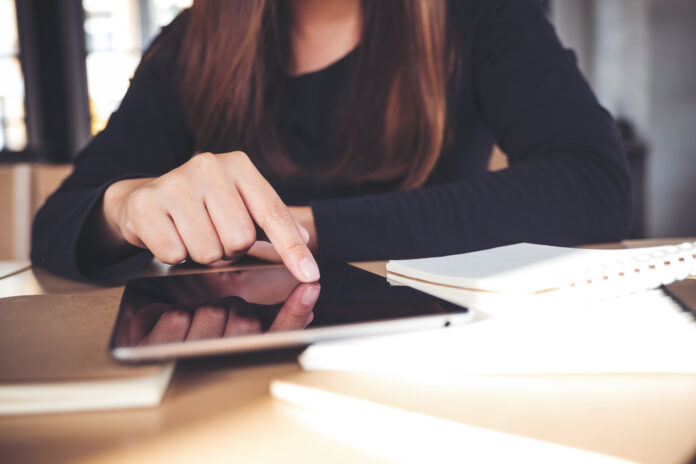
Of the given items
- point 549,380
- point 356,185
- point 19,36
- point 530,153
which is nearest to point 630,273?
point 549,380

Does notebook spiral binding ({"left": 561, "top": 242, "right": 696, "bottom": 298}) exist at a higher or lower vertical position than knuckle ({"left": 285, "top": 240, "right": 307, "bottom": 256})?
higher

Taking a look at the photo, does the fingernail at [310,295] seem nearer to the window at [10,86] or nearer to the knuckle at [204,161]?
the knuckle at [204,161]

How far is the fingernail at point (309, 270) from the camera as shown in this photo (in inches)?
12.8

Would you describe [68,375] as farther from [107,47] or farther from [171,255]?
[107,47]

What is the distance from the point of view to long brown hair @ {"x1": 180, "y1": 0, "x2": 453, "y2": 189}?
2.26 ft

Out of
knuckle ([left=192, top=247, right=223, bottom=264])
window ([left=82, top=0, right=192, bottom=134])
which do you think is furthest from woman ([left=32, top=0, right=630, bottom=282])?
window ([left=82, top=0, right=192, bottom=134])

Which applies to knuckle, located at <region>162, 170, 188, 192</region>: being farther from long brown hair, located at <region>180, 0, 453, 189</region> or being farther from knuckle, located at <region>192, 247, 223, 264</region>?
long brown hair, located at <region>180, 0, 453, 189</region>

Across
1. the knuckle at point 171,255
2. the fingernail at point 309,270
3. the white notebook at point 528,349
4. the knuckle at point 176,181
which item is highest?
the knuckle at point 176,181

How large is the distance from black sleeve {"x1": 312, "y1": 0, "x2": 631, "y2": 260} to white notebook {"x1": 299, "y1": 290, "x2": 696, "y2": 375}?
9.7 inches

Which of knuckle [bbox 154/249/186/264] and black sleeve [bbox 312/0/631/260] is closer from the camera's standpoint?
knuckle [bbox 154/249/186/264]

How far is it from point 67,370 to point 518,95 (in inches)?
23.9

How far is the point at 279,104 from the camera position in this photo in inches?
29.6

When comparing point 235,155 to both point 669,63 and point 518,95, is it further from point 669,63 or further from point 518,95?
point 669,63

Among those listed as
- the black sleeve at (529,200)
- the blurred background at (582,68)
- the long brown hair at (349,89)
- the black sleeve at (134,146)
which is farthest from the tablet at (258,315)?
the blurred background at (582,68)
